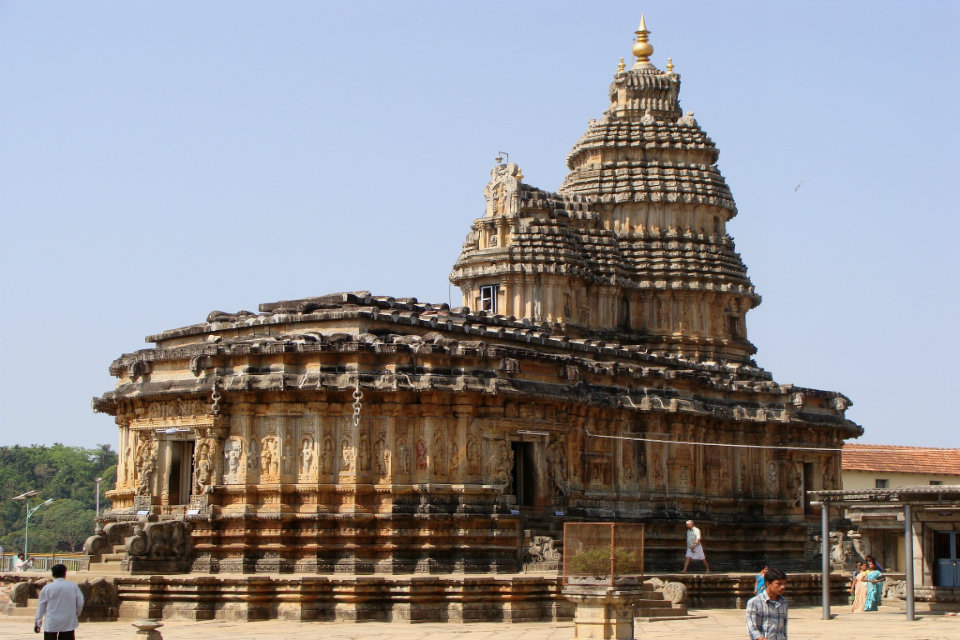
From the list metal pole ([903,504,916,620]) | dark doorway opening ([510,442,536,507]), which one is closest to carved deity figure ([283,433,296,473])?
dark doorway opening ([510,442,536,507])

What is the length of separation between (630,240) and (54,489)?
7393cm

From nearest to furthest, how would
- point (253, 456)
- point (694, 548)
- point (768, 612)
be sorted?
point (768, 612) < point (253, 456) < point (694, 548)

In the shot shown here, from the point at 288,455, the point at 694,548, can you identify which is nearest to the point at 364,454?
the point at 288,455

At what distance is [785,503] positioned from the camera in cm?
4953

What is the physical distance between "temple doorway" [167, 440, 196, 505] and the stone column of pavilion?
15.8m

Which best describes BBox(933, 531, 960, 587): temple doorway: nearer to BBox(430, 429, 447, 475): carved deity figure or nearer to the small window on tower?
BBox(430, 429, 447, 475): carved deity figure

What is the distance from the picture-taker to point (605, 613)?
27156mm

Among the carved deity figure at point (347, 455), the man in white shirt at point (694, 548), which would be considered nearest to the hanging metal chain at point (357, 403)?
the carved deity figure at point (347, 455)

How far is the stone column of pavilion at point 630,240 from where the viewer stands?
51.4m

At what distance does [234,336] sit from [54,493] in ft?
267

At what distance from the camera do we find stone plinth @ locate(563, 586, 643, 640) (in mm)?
27125

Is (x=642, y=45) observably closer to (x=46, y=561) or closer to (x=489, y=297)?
(x=489, y=297)

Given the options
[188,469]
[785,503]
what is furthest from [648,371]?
[188,469]

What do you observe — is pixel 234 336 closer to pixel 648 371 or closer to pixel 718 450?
pixel 648 371
